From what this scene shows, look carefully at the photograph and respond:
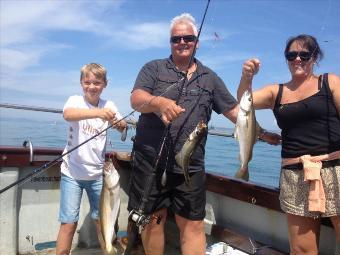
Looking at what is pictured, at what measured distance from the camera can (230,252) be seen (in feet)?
14.3

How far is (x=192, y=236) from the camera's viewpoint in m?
3.84

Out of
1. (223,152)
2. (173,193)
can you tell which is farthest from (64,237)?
(223,152)

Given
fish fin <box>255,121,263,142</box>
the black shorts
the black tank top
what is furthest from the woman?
the black shorts

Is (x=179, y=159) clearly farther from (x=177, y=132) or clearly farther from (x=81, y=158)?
(x=81, y=158)

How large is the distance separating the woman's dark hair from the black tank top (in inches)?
8.9

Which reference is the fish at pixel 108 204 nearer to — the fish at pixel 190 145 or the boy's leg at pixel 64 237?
the boy's leg at pixel 64 237

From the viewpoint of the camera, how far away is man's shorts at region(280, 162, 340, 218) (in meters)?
3.14

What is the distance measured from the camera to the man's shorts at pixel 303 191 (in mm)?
3143

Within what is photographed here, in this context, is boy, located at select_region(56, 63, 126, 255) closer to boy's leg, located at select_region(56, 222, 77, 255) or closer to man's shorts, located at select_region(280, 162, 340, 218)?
boy's leg, located at select_region(56, 222, 77, 255)

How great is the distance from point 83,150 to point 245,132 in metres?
1.74

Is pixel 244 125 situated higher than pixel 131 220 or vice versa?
pixel 244 125

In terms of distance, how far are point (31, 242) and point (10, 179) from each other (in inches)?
36.5

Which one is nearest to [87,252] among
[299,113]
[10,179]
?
[10,179]

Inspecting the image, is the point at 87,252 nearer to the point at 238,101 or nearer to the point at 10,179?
the point at 10,179
